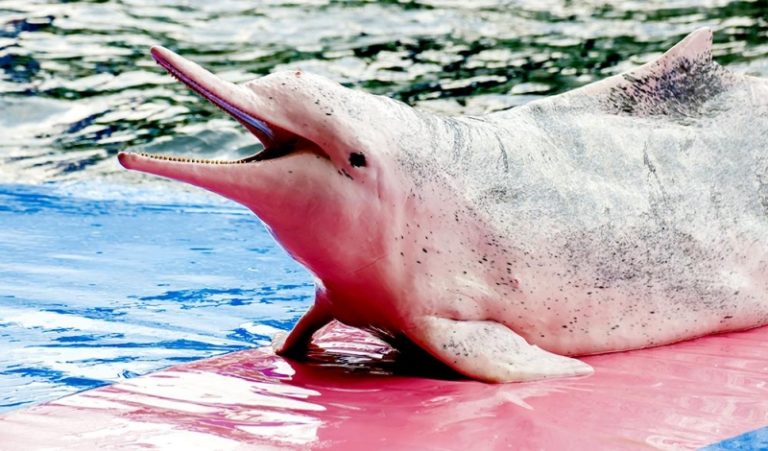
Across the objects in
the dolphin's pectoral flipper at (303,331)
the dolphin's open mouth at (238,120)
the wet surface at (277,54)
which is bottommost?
the wet surface at (277,54)

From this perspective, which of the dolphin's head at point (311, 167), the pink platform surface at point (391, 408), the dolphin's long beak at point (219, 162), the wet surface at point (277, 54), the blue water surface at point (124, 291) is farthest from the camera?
the wet surface at point (277, 54)

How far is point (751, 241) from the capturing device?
4953mm

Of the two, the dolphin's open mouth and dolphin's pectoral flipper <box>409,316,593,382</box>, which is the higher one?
the dolphin's open mouth

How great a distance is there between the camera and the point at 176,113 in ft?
40.5

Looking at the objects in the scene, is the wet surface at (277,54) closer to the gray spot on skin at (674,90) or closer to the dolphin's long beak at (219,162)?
the gray spot on skin at (674,90)

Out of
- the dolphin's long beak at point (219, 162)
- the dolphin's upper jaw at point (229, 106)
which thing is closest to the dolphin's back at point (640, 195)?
the dolphin's upper jaw at point (229, 106)

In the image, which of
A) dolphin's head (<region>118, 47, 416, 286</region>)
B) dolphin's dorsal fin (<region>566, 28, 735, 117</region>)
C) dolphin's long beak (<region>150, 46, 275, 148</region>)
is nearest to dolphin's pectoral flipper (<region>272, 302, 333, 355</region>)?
dolphin's head (<region>118, 47, 416, 286</region>)

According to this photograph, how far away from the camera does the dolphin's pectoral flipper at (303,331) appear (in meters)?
4.34

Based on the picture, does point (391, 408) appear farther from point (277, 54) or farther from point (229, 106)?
point (277, 54)

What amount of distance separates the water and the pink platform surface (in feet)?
1.21

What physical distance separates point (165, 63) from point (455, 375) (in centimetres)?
147

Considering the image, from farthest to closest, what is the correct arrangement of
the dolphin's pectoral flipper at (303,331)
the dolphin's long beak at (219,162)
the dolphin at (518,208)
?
1. the dolphin's pectoral flipper at (303,331)
2. the dolphin at (518,208)
3. the dolphin's long beak at (219,162)

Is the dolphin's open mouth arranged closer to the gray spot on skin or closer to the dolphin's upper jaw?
the dolphin's upper jaw

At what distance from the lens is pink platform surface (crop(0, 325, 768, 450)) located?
11.1 feet
